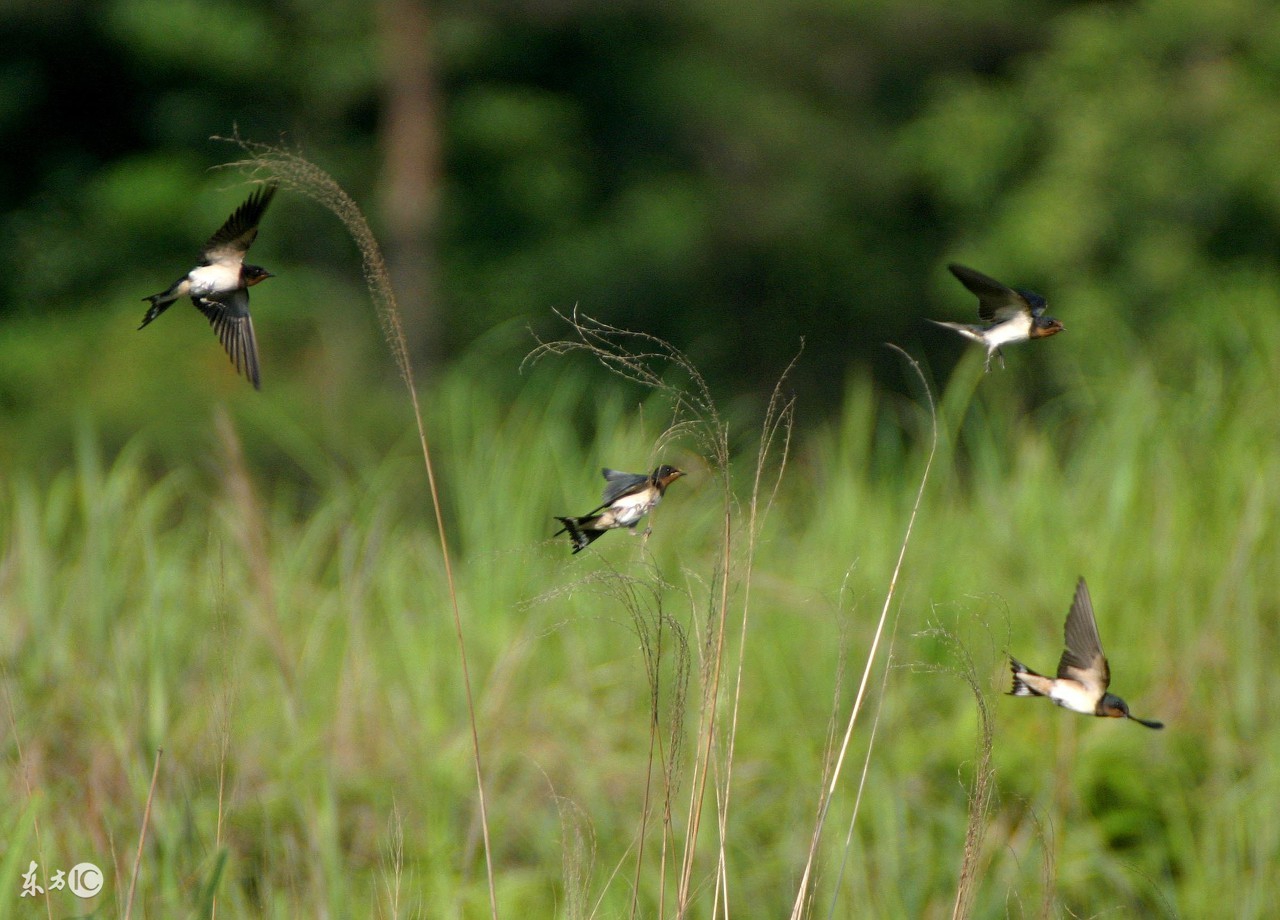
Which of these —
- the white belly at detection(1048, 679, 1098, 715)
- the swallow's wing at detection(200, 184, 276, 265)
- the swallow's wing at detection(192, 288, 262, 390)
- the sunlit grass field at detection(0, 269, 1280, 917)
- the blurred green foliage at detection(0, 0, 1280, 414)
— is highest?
the swallow's wing at detection(200, 184, 276, 265)

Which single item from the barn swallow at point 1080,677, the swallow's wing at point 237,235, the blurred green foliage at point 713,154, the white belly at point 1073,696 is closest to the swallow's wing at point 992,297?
the barn swallow at point 1080,677

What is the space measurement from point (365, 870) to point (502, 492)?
136cm

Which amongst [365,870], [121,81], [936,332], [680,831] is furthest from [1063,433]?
[121,81]

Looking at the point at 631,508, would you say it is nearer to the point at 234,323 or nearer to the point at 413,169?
the point at 234,323

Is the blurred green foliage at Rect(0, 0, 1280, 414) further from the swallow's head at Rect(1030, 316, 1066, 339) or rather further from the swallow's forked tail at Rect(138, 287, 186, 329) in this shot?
the swallow's forked tail at Rect(138, 287, 186, 329)

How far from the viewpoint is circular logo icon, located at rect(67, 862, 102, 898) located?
2.39 meters

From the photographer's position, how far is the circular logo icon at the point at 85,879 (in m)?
2.39

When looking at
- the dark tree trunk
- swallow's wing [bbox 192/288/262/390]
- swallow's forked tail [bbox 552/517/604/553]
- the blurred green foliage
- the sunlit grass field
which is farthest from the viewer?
the dark tree trunk

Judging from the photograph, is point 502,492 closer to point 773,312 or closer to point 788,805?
point 788,805

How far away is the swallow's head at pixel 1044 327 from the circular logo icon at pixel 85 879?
172cm

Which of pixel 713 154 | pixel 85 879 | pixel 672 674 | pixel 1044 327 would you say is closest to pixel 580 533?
pixel 1044 327

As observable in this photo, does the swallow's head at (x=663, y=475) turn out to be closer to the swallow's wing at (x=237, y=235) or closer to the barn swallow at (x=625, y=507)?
the barn swallow at (x=625, y=507)

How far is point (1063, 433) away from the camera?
4.89 m

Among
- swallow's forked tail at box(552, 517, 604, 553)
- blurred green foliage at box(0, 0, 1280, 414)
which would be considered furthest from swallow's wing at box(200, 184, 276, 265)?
blurred green foliage at box(0, 0, 1280, 414)
